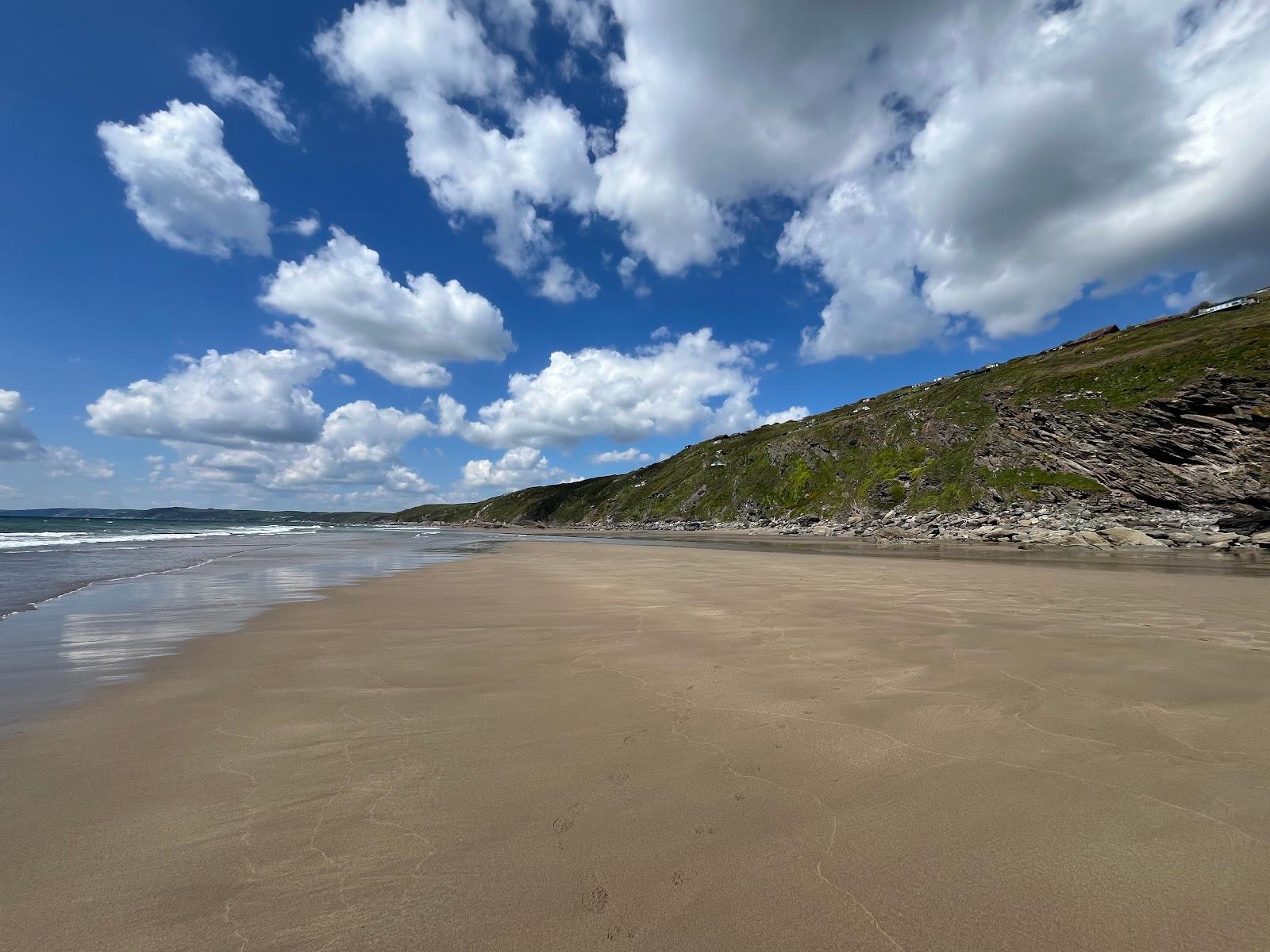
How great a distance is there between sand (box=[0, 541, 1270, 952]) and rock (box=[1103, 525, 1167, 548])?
3318 centimetres

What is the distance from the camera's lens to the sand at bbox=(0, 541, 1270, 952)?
9.77 ft

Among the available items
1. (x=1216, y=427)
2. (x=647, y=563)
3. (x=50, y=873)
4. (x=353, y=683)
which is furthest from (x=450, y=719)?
(x=1216, y=427)

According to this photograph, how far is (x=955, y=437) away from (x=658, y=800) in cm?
8900

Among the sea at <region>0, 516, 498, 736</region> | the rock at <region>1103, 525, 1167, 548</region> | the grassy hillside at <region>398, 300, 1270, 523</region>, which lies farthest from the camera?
the grassy hillside at <region>398, 300, 1270, 523</region>

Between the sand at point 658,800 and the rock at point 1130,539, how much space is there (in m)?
33.2

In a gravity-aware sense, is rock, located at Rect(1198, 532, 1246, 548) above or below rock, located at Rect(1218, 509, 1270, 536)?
below

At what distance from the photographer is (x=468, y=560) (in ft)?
101

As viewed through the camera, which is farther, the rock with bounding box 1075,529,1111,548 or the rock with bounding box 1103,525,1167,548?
the rock with bounding box 1075,529,1111,548

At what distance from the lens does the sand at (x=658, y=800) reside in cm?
298

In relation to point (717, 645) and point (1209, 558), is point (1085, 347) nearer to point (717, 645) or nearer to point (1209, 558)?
point (1209, 558)

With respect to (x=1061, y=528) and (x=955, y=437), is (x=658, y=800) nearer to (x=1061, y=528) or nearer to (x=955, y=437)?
(x=1061, y=528)

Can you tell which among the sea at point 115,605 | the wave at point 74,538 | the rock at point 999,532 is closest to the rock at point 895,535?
the rock at point 999,532

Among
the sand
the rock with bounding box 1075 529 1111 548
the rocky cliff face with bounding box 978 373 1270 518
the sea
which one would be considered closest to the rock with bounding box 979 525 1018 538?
the rock with bounding box 1075 529 1111 548

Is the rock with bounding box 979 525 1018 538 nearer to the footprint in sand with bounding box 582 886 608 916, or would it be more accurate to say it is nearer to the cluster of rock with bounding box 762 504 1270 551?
the cluster of rock with bounding box 762 504 1270 551
